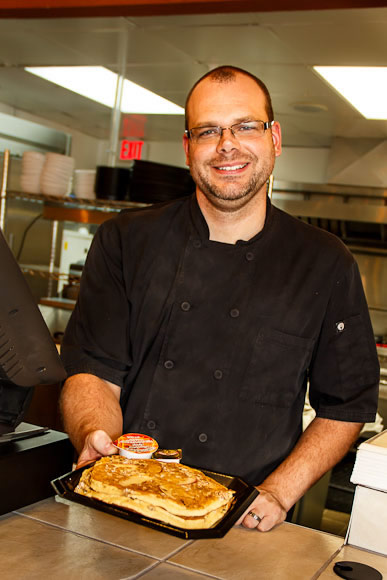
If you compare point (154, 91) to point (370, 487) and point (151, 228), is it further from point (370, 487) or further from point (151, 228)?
point (370, 487)

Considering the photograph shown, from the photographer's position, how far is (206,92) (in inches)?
68.4

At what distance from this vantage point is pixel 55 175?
503 cm

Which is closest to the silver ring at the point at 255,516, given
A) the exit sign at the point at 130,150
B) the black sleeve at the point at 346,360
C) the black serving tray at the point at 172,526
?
the black serving tray at the point at 172,526

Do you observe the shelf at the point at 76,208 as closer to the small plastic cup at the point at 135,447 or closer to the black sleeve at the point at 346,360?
the black sleeve at the point at 346,360

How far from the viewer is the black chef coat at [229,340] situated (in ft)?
5.46

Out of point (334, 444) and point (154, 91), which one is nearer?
point (334, 444)

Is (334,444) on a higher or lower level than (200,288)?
lower

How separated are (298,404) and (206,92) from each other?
33.3 inches

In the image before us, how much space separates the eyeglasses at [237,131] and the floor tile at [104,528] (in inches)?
37.5

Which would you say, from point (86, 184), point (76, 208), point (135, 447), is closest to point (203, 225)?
point (135, 447)

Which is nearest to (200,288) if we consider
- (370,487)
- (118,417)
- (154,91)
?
(118,417)

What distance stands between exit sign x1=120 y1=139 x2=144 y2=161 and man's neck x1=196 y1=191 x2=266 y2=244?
15.8ft

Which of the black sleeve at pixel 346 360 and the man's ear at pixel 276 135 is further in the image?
the man's ear at pixel 276 135

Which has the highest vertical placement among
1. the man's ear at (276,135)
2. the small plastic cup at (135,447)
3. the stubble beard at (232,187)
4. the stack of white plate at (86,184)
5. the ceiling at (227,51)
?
the ceiling at (227,51)
